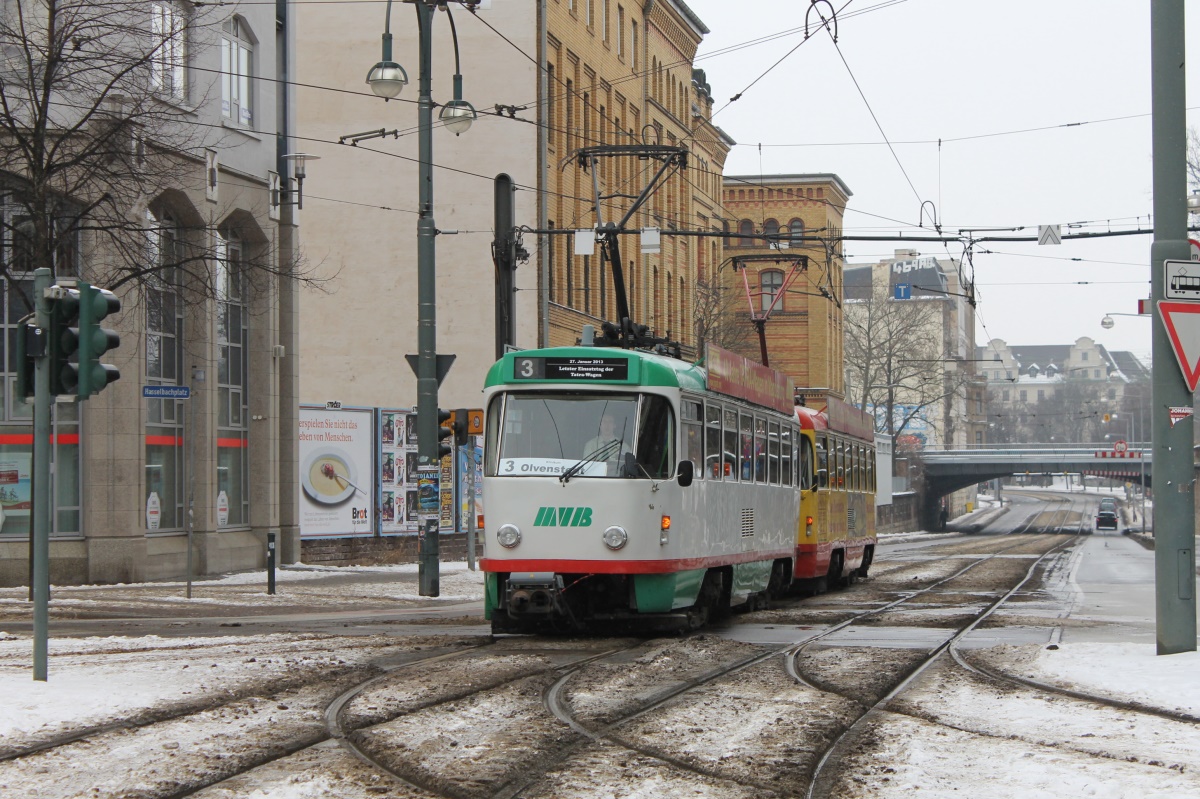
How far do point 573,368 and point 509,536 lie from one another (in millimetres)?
1757

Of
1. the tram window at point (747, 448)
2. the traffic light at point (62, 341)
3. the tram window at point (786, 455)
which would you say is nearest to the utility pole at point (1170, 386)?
the tram window at point (747, 448)

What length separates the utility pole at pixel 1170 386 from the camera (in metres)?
13.1

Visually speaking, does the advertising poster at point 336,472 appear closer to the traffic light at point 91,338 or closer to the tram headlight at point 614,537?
the tram headlight at point 614,537

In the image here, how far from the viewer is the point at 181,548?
28453 millimetres

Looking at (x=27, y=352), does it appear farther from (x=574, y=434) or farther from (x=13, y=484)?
(x=13, y=484)

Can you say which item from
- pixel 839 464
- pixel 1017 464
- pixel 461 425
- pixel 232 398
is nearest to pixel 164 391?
pixel 461 425

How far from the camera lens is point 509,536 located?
52.2ft

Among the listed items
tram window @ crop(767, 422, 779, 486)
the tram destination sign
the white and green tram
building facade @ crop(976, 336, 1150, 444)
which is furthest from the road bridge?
the tram destination sign

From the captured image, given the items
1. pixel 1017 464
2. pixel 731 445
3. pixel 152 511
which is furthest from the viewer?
pixel 1017 464

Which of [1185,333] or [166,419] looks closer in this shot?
[1185,333]

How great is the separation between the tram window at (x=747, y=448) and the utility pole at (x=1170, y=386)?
721cm

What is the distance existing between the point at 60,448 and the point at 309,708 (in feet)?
54.5

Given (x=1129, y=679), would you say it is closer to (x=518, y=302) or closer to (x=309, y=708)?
(x=309, y=708)

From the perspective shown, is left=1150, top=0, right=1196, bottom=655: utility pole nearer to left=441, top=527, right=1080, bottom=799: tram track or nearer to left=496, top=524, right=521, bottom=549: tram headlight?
left=441, top=527, right=1080, bottom=799: tram track
